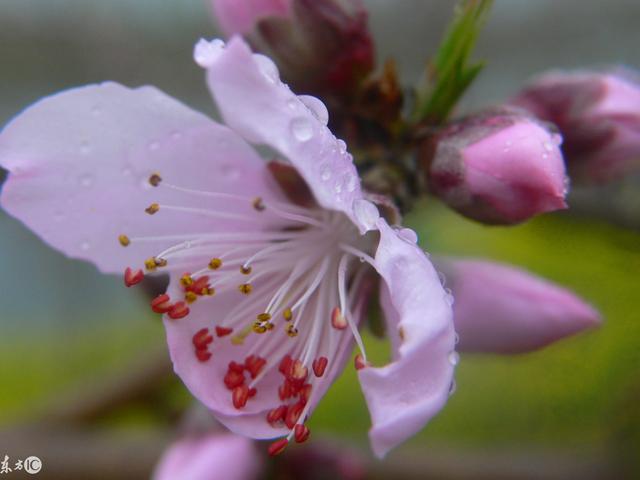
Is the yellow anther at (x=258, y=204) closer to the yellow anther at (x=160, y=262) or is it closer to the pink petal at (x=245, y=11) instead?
the yellow anther at (x=160, y=262)

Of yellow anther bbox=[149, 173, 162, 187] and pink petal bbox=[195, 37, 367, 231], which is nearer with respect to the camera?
pink petal bbox=[195, 37, 367, 231]

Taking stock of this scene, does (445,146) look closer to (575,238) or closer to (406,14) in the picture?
(575,238)

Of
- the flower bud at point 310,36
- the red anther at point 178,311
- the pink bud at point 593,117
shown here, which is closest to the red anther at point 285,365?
the red anther at point 178,311

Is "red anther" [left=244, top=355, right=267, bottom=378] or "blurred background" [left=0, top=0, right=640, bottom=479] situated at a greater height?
"red anther" [left=244, top=355, right=267, bottom=378]

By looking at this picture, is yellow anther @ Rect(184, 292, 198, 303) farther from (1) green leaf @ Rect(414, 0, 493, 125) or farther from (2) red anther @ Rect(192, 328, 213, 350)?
(1) green leaf @ Rect(414, 0, 493, 125)

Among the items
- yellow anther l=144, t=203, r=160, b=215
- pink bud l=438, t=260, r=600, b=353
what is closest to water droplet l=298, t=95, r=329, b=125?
yellow anther l=144, t=203, r=160, b=215

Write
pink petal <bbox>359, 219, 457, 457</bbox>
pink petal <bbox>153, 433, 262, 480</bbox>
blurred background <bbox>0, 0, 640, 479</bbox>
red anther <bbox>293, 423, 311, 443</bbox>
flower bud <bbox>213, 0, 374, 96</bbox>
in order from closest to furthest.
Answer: pink petal <bbox>359, 219, 457, 457</bbox> → red anther <bbox>293, 423, 311, 443</bbox> → flower bud <bbox>213, 0, 374, 96</bbox> → pink petal <bbox>153, 433, 262, 480</bbox> → blurred background <bbox>0, 0, 640, 479</bbox>
